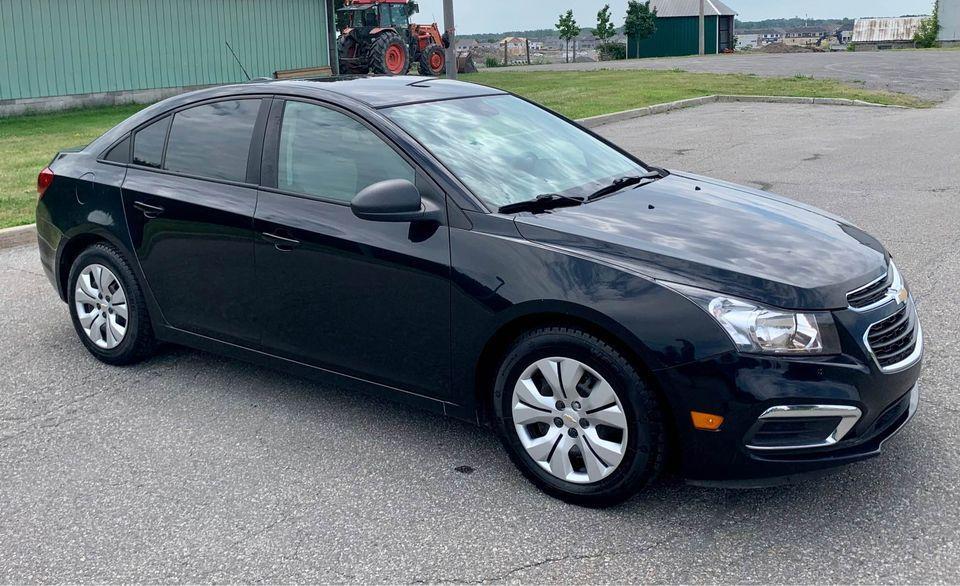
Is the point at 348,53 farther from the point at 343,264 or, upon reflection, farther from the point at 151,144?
the point at 343,264

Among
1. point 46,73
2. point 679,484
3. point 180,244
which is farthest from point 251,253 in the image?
point 46,73

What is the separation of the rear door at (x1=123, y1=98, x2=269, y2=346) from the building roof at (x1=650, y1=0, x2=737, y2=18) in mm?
69699

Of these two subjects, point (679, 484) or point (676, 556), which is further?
point (679, 484)

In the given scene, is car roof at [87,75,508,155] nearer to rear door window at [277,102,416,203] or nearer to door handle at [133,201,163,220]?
rear door window at [277,102,416,203]

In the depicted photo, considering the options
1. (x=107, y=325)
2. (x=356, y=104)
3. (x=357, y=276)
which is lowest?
(x=107, y=325)

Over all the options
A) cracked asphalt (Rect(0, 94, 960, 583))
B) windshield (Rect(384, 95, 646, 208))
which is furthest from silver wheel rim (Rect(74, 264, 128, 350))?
windshield (Rect(384, 95, 646, 208))

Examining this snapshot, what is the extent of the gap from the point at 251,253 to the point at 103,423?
1.11 meters

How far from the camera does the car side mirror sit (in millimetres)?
3771

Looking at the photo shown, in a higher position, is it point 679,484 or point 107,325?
point 107,325

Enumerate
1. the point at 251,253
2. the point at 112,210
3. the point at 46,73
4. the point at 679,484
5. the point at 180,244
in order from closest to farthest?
the point at 679,484 < the point at 251,253 < the point at 180,244 < the point at 112,210 < the point at 46,73

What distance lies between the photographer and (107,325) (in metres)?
5.23

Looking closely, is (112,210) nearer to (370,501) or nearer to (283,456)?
(283,456)

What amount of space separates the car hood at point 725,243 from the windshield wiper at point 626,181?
0.07 m

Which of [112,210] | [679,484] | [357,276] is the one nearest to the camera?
[679,484]
